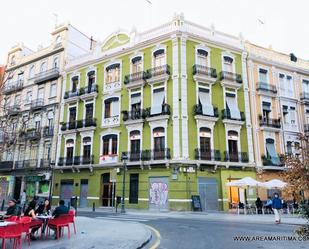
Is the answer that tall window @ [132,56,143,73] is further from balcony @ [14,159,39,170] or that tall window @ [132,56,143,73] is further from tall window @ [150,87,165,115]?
balcony @ [14,159,39,170]

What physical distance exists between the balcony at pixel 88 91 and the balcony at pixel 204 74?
36.0 feet

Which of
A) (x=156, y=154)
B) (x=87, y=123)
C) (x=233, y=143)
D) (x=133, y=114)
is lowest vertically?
(x=156, y=154)

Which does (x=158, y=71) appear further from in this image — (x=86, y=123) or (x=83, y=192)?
(x=83, y=192)

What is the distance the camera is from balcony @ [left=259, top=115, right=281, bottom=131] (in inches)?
1120

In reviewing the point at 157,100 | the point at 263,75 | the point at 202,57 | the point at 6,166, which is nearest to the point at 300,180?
the point at 157,100

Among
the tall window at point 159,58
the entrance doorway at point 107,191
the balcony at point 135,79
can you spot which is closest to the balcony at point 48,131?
the entrance doorway at point 107,191

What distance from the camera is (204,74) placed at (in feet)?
88.3

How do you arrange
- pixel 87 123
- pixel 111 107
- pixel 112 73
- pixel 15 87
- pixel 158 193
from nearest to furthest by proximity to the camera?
pixel 158 193
pixel 111 107
pixel 87 123
pixel 112 73
pixel 15 87

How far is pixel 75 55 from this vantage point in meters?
36.2

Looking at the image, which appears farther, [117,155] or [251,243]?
[117,155]

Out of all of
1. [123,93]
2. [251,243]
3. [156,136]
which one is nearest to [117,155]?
[156,136]

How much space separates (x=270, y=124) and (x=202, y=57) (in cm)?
970

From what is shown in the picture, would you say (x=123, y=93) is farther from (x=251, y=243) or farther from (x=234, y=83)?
(x=251, y=243)

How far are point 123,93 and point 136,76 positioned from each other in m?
2.25
